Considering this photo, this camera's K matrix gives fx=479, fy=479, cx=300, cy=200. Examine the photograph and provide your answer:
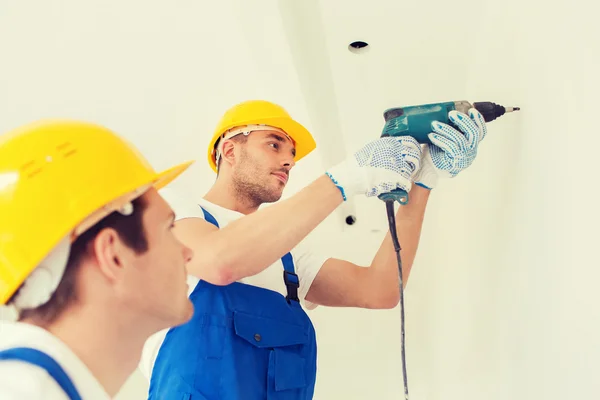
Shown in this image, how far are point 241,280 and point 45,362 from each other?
2.37 feet

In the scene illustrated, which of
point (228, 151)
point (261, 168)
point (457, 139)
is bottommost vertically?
point (457, 139)

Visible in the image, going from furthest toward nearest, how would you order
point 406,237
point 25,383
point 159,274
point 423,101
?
point 423,101, point 406,237, point 159,274, point 25,383

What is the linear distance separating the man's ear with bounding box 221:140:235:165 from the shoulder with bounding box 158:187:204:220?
37 centimetres

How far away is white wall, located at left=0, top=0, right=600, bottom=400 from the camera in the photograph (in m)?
0.89

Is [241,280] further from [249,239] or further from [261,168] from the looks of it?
[261,168]

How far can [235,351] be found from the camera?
121cm

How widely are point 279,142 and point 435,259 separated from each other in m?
1.28

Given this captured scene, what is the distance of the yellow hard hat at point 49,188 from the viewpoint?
0.73 m

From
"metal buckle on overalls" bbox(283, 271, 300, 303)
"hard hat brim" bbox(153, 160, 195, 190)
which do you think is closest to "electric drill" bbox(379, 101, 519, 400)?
"metal buckle on overalls" bbox(283, 271, 300, 303)

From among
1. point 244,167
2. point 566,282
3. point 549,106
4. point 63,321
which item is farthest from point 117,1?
point 566,282

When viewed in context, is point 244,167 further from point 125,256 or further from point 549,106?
point 549,106

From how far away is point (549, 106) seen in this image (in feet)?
3.20

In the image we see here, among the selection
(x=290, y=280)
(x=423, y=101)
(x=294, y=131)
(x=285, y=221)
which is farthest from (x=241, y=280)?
(x=423, y=101)

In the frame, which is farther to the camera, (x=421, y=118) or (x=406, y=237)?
(x=406, y=237)
